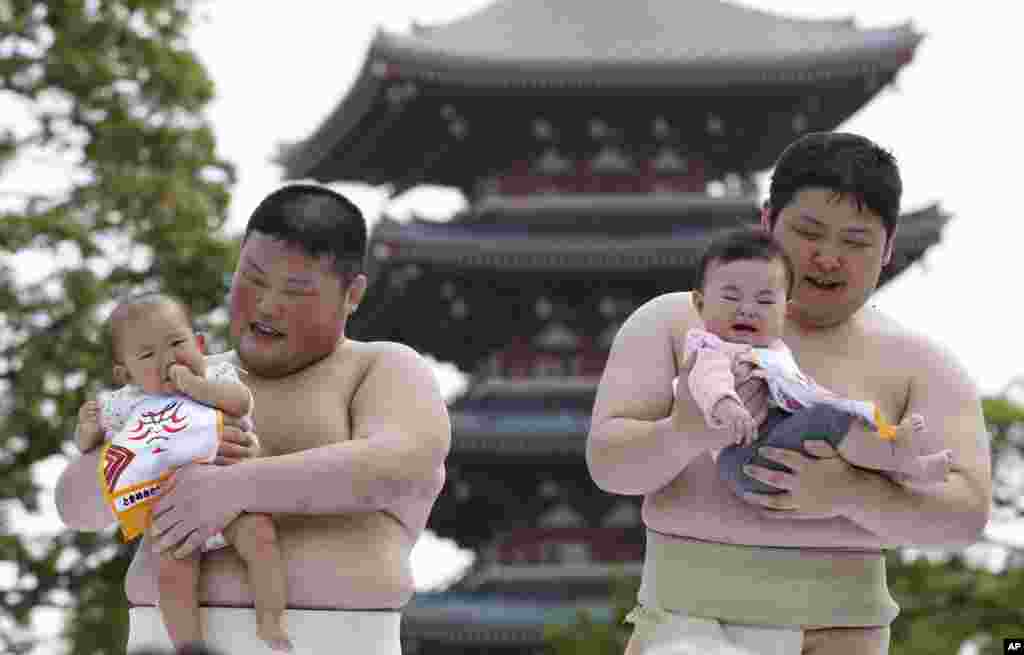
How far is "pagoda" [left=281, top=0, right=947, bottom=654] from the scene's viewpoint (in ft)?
61.7

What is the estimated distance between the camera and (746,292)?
313cm

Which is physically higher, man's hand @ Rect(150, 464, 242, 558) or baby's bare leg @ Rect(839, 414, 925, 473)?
baby's bare leg @ Rect(839, 414, 925, 473)

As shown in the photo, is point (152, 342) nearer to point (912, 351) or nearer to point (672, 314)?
point (672, 314)

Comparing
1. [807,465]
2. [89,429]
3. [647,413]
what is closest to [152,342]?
[89,429]

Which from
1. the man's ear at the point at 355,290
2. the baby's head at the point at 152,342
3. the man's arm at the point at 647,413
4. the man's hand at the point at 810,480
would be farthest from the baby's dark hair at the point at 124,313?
the man's hand at the point at 810,480

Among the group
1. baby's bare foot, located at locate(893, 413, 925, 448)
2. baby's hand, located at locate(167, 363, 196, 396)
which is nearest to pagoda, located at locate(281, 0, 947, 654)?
baby's hand, located at locate(167, 363, 196, 396)

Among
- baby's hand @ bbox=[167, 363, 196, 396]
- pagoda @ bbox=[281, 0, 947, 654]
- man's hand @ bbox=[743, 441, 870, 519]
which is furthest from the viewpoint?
pagoda @ bbox=[281, 0, 947, 654]

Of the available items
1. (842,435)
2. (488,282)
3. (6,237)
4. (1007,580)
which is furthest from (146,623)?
(488,282)

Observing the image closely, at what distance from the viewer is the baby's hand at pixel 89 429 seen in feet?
10.8

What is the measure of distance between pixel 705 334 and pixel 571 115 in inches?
669

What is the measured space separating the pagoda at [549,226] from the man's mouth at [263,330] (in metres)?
15.2

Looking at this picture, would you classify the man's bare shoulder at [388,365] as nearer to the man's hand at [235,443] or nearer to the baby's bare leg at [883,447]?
the man's hand at [235,443]

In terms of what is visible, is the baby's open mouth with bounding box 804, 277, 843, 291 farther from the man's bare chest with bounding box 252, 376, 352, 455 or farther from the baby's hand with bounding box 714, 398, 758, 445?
the man's bare chest with bounding box 252, 376, 352, 455

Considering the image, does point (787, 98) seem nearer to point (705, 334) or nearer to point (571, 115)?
point (571, 115)
